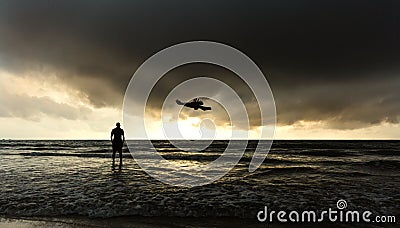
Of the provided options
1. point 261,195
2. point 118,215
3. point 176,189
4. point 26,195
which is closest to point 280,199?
point 261,195

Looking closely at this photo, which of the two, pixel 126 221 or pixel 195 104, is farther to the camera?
pixel 195 104

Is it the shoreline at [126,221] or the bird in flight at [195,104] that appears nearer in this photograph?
the shoreline at [126,221]

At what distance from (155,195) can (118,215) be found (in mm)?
2202

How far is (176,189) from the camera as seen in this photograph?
10.2 m

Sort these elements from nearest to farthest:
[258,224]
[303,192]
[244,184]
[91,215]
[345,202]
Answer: [258,224] < [91,215] < [345,202] < [303,192] < [244,184]

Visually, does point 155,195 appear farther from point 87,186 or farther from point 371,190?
point 371,190

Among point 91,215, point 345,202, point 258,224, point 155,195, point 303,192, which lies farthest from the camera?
point 303,192

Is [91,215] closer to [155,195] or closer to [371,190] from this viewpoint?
[155,195]

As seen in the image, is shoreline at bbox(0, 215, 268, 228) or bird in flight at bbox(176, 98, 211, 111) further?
bird in flight at bbox(176, 98, 211, 111)

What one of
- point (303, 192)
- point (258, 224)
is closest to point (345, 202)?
point (303, 192)

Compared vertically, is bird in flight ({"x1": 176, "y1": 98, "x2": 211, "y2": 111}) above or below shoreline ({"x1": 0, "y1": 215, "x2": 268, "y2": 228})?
above

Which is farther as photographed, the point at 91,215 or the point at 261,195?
the point at 261,195

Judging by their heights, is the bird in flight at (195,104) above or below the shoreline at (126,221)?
above

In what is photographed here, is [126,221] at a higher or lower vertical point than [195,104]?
lower
